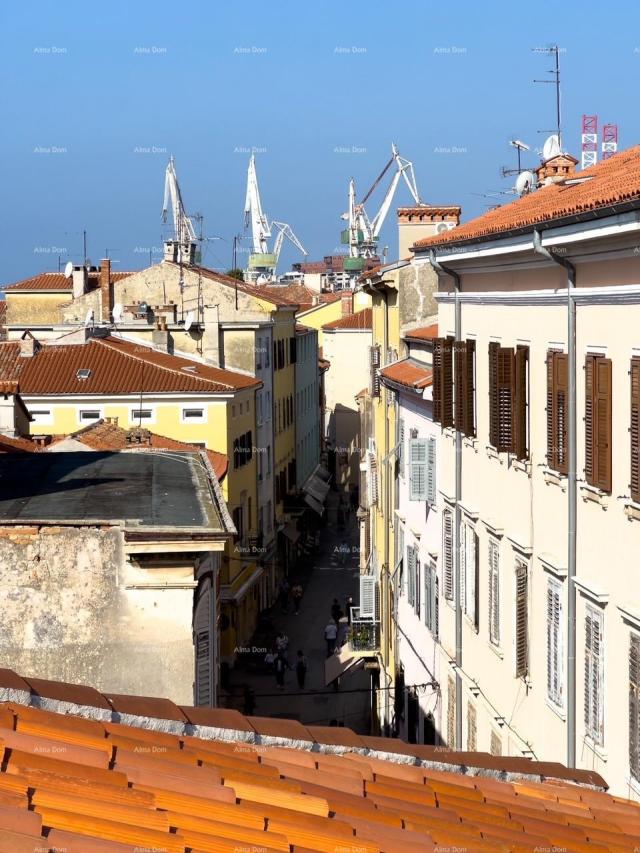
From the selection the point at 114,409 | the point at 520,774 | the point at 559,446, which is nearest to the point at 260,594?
the point at 114,409

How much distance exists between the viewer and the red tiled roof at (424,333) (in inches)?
1062

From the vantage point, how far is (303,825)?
6.79m

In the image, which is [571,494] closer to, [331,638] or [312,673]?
[312,673]

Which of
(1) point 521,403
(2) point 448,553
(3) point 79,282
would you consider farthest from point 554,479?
(3) point 79,282

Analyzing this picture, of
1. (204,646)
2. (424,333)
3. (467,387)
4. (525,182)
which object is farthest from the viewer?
(424,333)

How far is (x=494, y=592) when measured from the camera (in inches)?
741

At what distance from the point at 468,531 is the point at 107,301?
1656 inches

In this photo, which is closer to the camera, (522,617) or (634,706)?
(634,706)

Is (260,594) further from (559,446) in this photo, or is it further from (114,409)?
(559,446)

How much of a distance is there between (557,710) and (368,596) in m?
20.2

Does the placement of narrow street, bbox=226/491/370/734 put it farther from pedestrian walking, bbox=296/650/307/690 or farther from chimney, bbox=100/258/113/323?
chimney, bbox=100/258/113/323

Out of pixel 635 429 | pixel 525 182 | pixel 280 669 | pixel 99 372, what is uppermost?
pixel 525 182

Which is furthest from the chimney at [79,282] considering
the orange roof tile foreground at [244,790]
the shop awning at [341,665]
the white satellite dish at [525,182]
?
the orange roof tile foreground at [244,790]

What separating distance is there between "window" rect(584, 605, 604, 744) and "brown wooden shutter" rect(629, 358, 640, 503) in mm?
1759
